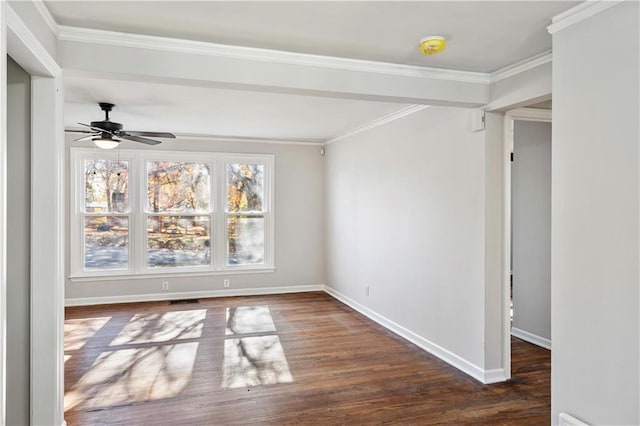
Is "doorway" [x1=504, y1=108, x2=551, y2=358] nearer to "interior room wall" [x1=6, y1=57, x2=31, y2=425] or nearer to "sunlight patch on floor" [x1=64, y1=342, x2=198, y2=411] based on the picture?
"sunlight patch on floor" [x1=64, y1=342, x2=198, y2=411]

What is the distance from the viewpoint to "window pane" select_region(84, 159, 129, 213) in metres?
6.14

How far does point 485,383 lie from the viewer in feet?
11.3

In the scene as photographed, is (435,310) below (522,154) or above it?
below

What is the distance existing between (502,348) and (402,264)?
1.42 meters

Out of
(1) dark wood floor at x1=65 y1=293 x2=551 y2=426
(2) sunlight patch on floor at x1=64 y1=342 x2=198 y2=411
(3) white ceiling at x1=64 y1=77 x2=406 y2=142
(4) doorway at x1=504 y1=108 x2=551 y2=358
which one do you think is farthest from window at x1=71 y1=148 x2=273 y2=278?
(4) doorway at x1=504 y1=108 x2=551 y2=358

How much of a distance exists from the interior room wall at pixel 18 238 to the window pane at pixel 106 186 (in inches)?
161

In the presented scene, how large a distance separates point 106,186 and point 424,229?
4602mm

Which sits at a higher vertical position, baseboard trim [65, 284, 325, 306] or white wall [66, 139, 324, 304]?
white wall [66, 139, 324, 304]

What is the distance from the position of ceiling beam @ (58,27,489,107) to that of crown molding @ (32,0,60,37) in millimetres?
46
